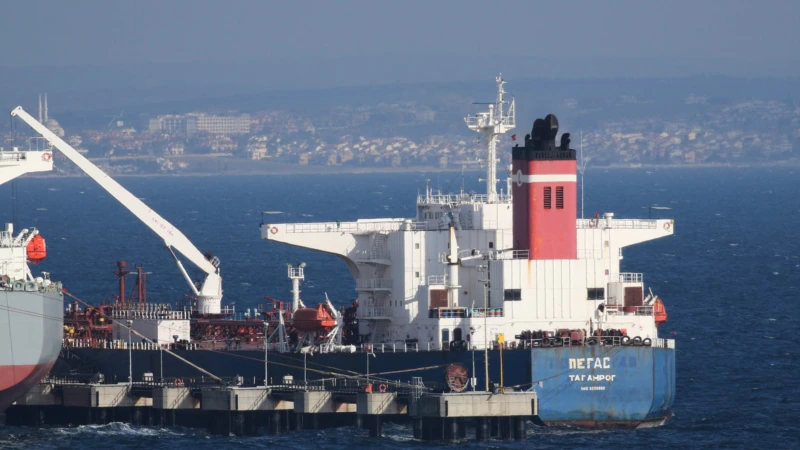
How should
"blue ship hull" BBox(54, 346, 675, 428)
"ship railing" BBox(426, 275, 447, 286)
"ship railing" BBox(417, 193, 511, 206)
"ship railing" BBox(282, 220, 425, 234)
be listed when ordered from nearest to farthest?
→ "blue ship hull" BBox(54, 346, 675, 428)
"ship railing" BBox(426, 275, 447, 286)
"ship railing" BBox(417, 193, 511, 206)
"ship railing" BBox(282, 220, 425, 234)

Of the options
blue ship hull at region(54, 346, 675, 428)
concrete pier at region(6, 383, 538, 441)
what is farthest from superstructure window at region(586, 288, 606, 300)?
concrete pier at region(6, 383, 538, 441)

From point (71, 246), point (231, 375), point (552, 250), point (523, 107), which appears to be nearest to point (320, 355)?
point (231, 375)

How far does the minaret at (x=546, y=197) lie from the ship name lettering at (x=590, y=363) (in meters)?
4.64

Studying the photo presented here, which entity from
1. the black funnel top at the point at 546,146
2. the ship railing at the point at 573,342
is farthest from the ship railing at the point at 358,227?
the ship railing at the point at 573,342

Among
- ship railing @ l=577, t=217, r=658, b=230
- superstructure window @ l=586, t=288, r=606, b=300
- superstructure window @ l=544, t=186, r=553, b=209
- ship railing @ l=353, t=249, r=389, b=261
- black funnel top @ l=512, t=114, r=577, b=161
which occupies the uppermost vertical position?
black funnel top @ l=512, t=114, r=577, b=161

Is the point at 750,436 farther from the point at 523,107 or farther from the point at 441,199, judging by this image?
the point at 523,107

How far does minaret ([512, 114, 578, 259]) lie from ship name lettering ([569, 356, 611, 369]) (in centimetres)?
464

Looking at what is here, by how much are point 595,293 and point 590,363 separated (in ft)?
12.4

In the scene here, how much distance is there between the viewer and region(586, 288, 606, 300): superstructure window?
6338 cm

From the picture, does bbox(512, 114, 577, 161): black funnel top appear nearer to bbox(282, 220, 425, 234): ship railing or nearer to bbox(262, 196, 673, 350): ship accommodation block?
bbox(262, 196, 673, 350): ship accommodation block

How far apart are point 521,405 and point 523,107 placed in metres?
25.5

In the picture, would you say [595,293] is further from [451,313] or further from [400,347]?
[400,347]

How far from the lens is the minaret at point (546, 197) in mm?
63562

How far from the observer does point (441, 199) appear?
70.5 metres
